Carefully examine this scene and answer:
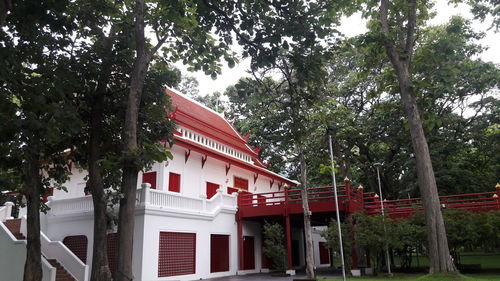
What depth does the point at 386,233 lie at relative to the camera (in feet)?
50.6

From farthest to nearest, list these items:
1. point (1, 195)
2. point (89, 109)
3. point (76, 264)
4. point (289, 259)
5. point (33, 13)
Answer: point (1, 195), point (289, 259), point (76, 264), point (89, 109), point (33, 13)

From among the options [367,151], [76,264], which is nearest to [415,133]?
[76,264]

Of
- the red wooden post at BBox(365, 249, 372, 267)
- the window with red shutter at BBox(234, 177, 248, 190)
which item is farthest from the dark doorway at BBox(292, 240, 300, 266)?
the red wooden post at BBox(365, 249, 372, 267)

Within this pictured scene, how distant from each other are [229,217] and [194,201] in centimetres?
281

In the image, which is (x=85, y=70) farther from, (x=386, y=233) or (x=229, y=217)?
(x=386, y=233)

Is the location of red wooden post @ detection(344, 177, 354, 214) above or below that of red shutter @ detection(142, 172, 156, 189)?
below

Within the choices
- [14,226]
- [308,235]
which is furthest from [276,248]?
[14,226]

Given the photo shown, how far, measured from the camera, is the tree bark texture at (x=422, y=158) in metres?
10.0

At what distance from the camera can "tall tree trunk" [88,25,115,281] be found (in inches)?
364

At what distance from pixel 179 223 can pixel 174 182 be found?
2232 millimetres

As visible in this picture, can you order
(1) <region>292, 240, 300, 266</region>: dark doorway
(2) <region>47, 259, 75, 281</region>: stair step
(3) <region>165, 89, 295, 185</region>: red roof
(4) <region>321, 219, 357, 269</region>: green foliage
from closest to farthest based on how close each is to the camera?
(2) <region>47, 259, 75, 281</region>: stair step < (4) <region>321, 219, 357, 269</region>: green foliage < (3) <region>165, 89, 295, 185</region>: red roof < (1) <region>292, 240, 300, 266</region>: dark doorway

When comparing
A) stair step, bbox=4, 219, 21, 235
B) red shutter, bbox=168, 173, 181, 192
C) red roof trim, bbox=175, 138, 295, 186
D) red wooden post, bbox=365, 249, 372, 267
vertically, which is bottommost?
red wooden post, bbox=365, 249, 372, 267

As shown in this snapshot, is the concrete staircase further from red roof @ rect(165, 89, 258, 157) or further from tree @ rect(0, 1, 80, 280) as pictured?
red roof @ rect(165, 89, 258, 157)

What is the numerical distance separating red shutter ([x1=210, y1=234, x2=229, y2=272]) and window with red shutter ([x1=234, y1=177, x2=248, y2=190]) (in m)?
3.89
